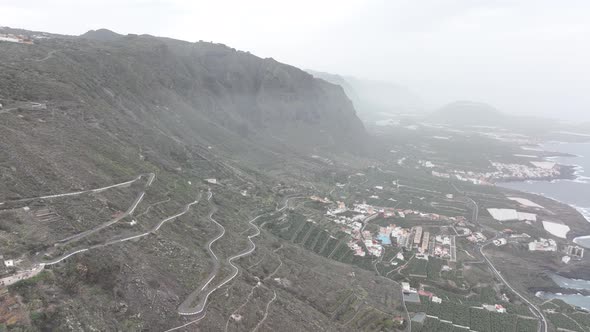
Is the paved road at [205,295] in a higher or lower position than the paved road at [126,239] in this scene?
lower

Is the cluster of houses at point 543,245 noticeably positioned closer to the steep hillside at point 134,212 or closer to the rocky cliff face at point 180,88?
the steep hillside at point 134,212

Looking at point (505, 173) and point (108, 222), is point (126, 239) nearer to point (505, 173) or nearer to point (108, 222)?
point (108, 222)

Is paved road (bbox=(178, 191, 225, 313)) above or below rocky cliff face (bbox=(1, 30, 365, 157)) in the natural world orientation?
below

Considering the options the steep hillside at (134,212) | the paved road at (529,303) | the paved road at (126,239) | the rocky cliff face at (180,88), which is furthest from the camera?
the rocky cliff face at (180,88)

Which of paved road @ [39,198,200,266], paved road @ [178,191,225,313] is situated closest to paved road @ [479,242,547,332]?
paved road @ [178,191,225,313]

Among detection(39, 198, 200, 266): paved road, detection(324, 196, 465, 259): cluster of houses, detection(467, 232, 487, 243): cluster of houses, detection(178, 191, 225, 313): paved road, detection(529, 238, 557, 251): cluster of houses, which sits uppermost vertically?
detection(39, 198, 200, 266): paved road

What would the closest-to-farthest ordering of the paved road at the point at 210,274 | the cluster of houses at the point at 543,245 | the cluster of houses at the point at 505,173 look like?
the paved road at the point at 210,274, the cluster of houses at the point at 543,245, the cluster of houses at the point at 505,173

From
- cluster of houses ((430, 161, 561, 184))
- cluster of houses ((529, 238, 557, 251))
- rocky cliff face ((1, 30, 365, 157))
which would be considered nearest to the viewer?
rocky cliff face ((1, 30, 365, 157))

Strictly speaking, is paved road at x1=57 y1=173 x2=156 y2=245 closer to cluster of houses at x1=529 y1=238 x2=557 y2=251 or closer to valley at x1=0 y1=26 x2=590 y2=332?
valley at x1=0 y1=26 x2=590 y2=332

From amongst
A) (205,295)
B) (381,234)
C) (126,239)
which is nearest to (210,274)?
(205,295)

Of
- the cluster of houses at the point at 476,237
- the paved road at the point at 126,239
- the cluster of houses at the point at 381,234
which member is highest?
the paved road at the point at 126,239

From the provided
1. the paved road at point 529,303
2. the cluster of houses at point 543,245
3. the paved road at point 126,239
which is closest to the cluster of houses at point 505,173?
the cluster of houses at point 543,245

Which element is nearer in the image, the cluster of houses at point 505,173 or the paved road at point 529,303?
the paved road at point 529,303
